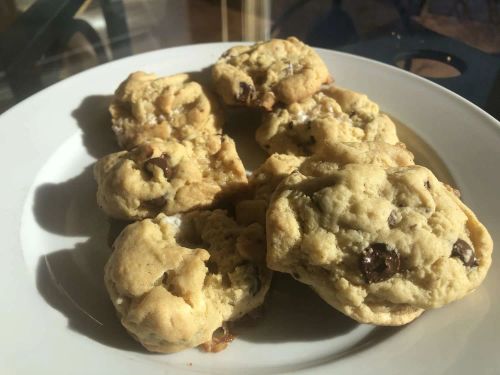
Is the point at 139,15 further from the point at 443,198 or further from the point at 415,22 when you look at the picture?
the point at 443,198

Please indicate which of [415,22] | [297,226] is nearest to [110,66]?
[297,226]

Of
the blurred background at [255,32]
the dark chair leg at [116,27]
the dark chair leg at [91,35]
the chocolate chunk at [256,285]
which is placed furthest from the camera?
the dark chair leg at [116,27]

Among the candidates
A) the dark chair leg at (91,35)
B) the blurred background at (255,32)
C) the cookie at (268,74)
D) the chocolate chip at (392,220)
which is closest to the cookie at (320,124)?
the cookie at (268,74)

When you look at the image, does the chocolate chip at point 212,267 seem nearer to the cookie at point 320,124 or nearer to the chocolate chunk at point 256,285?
the chocolate chunk at point 256,285

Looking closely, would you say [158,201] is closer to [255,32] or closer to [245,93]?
[245,93]

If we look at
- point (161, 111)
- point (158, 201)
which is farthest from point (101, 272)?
point (161, 111)
